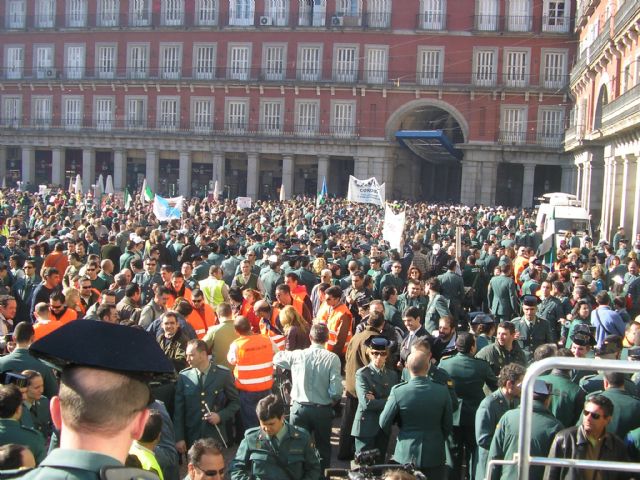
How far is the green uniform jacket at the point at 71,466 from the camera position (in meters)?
2.56

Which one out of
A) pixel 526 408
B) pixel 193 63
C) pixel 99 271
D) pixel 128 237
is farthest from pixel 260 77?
pixel 526 408

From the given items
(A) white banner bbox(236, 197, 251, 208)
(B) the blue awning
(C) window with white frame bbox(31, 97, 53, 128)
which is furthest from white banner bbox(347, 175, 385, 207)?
(C) window with white frame bbox(31, 97, 53, 128)

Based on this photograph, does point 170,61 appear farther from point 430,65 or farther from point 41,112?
point 430,65

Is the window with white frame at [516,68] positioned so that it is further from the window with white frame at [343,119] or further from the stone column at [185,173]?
the stone column at [185,173]

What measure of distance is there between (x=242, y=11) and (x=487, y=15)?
1553cm

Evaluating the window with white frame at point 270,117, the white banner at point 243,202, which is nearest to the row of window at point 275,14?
the window with white frame at point 270,117

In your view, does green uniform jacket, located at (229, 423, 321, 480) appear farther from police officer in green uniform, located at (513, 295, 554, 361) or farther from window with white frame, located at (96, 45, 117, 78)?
window with white frame, located at (96, 45, 117, 78)

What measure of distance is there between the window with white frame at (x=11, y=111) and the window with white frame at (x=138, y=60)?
30.4 feet

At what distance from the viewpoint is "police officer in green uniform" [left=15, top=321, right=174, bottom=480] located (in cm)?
261

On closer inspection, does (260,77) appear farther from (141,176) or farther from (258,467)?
(258,467)

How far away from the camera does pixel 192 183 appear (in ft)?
185

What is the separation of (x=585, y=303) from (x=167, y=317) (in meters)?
5.96

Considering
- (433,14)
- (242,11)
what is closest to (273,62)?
(242,11)

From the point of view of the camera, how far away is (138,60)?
180ft
